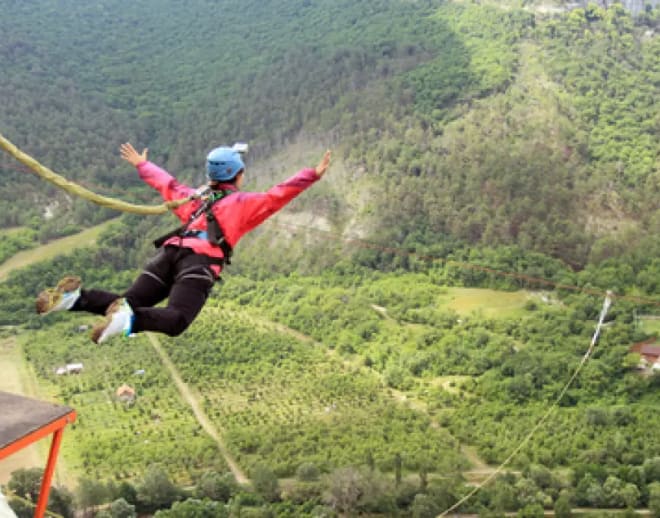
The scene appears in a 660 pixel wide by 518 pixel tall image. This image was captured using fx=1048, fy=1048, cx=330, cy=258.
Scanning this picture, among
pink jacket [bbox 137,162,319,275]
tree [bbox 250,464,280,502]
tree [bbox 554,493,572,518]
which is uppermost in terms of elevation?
pink jacket [bbox 137,162,319,275]

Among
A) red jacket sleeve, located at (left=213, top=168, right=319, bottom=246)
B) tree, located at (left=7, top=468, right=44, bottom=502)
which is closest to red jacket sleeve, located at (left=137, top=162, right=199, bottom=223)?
red jacket sleeve, located at (left=213, top=168, right=319, bottom=246)

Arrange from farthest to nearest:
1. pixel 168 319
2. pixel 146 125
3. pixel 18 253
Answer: pixel 146 125, pixel 18 253, pixel 168 319

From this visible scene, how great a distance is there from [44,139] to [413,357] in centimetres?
2918

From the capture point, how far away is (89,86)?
74500 mm

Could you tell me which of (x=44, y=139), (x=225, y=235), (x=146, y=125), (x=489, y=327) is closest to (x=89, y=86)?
(x=146, y=125)

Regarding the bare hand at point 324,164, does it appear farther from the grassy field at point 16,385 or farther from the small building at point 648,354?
the small building at point 648,354

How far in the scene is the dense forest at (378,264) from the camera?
105 ft

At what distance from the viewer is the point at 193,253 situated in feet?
21.9

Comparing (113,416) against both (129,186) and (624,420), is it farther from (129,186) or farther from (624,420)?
(129,186)

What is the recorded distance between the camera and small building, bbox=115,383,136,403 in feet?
123

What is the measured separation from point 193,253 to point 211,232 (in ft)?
0.61

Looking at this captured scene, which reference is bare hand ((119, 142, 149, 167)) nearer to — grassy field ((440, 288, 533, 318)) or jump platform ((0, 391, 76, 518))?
jump platform ((0, 391, 76, 518))

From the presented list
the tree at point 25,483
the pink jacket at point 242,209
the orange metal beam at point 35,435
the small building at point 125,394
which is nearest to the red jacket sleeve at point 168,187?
the pink jacket at point 242,209

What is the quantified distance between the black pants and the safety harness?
129mm
